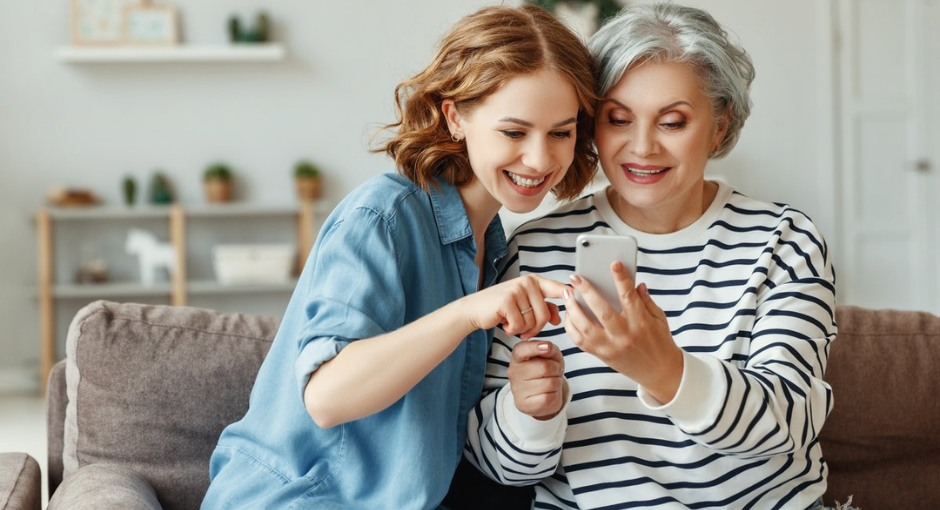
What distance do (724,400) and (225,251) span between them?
4.29 m

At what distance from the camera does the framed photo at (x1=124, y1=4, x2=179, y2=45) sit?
17.3 ft

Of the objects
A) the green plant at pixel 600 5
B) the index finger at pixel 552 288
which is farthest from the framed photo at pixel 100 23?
the index finger at pixel 552 288

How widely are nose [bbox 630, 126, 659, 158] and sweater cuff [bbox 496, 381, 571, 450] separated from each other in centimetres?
36

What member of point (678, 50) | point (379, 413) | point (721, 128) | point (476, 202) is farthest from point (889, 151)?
point (379, 413)

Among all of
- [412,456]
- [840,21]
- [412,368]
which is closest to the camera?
[412,368]

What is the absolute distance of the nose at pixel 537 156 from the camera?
1.36 m

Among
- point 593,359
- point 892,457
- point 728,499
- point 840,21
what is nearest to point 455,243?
point 593,359

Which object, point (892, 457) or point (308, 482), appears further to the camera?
point (892, 457)

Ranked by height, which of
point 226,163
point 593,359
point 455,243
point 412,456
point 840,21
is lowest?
point 412,456

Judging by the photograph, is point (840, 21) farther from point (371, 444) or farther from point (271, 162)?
point (371, 444)

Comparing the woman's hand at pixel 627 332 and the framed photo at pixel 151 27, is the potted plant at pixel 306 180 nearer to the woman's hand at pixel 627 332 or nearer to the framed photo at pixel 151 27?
the framed photo at pixel 151 27

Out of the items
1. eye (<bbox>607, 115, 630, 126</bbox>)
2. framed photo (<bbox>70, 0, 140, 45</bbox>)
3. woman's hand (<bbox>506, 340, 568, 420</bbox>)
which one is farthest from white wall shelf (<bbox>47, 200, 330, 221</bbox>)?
woman's hand (<bbox>506, 340, 568, 420</bbox>)

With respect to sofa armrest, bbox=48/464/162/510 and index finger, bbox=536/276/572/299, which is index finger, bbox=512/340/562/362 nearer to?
index finger, bbox=536/276/572/299

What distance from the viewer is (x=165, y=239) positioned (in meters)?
5.51
